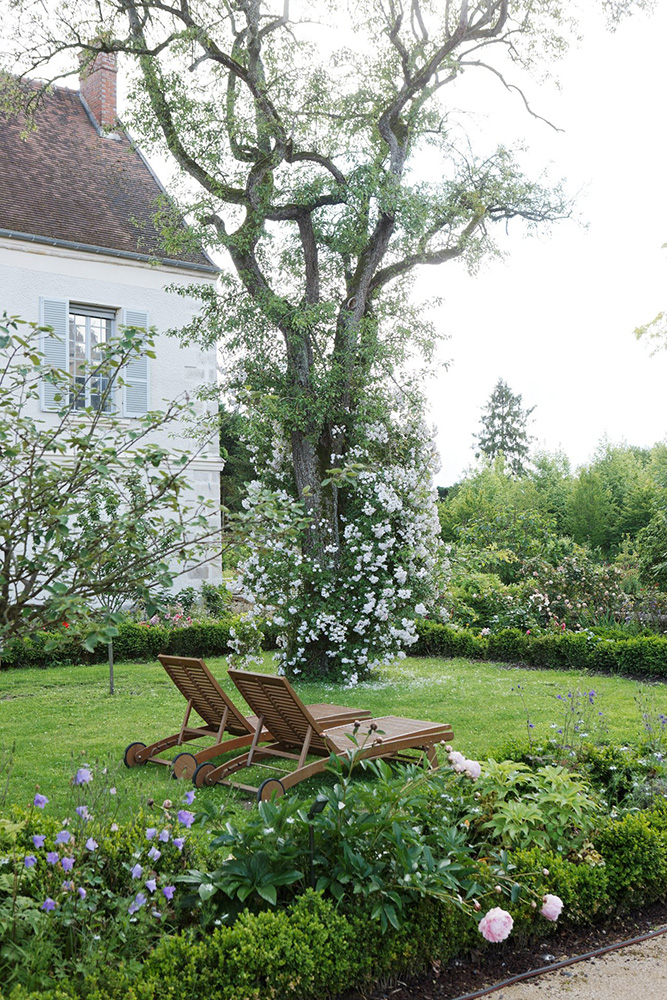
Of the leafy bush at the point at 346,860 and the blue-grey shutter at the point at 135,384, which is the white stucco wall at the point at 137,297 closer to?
the blue-grey shutter at the point at 135,384

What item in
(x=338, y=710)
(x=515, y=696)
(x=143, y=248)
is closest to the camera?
(x=338, y=710)

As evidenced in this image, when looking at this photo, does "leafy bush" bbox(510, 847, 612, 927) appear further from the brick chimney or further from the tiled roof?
the brick chimney

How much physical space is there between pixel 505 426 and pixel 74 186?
124ft

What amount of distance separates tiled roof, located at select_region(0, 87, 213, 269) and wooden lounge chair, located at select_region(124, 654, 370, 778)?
33.7 feet

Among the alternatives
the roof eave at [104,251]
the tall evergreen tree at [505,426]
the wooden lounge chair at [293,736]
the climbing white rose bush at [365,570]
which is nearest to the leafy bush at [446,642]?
the climbing white rose bush at [365,570]

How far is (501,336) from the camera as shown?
44.0 meters

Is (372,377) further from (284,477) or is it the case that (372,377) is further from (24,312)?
(24,312)

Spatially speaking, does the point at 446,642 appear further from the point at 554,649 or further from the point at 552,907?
the point at 552,907

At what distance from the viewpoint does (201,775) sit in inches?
217

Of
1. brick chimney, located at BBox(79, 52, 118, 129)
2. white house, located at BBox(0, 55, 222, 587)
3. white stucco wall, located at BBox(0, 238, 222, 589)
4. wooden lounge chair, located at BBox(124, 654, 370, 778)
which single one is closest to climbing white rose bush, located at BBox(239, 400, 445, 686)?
wooden lounge chair, located at BBox(124, 654, 370, 778)

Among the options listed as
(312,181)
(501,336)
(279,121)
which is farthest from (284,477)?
(501,336)

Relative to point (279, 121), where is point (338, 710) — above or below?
below

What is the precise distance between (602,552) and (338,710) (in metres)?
13.8

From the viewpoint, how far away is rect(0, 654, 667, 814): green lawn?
6020 mm
